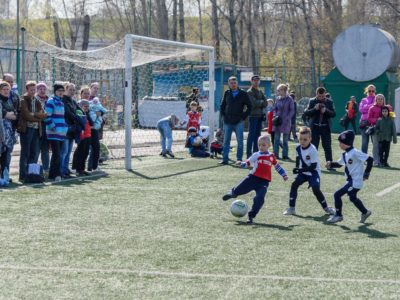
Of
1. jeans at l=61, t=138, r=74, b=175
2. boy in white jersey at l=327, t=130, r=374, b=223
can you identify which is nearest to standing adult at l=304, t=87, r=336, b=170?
jeans at l=61, t=138, r=74, b=175

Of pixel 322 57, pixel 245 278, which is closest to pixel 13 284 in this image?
pixel 245 278

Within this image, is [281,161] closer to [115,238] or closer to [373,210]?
[373,210]

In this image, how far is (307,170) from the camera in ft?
37.8

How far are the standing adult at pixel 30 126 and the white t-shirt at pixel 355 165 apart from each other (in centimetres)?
612

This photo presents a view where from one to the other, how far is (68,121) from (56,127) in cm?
37

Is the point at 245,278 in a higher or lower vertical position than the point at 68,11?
lower

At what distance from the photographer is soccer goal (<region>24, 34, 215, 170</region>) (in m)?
19.9

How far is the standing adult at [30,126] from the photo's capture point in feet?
48.6

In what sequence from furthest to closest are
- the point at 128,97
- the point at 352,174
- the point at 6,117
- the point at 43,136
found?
the point at 128,97
the point at 43,136
the point at 6,117
the point at 352,174

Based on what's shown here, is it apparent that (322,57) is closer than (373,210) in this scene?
No

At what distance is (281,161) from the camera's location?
20.4m

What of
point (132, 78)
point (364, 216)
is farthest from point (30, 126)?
point (132, 78)

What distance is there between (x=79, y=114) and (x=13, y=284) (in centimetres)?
879

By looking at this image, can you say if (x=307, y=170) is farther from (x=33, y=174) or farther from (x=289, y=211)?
(x=33, y=174)
